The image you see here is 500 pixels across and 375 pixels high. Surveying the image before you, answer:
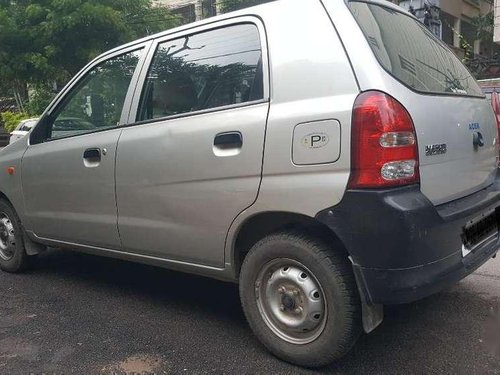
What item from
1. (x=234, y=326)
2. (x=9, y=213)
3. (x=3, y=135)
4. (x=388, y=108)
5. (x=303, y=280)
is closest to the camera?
(x=388, y=108)

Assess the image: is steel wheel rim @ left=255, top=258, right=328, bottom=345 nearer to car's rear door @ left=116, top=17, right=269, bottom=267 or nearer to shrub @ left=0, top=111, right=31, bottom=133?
car's rear door @ left=116, top=17, right=269, bottom=267

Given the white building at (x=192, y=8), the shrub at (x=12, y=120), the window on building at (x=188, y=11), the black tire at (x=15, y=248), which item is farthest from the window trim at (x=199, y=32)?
the window on building at (x=188, y=11)

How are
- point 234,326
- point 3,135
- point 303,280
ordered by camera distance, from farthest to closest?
point 3,135, point 234,326, point 303,280

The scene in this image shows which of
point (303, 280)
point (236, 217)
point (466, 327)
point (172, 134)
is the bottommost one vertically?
point (466, 327)

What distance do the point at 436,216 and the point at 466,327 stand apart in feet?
3.68

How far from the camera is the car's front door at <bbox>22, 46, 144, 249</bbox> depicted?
11.6 feet

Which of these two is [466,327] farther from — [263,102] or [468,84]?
[263,102]

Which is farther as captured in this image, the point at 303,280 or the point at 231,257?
the point at 231,257

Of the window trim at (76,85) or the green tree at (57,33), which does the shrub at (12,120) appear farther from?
the window trim at (76,85)

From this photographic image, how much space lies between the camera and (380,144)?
2.37 metres

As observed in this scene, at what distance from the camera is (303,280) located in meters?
2.65

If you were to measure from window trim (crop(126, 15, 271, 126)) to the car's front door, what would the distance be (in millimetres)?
92

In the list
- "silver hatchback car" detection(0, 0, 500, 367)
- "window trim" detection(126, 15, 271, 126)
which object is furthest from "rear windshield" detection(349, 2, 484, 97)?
"window trim" detection(126, 15, 271, 126)

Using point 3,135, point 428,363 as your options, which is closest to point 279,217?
point 428,363
